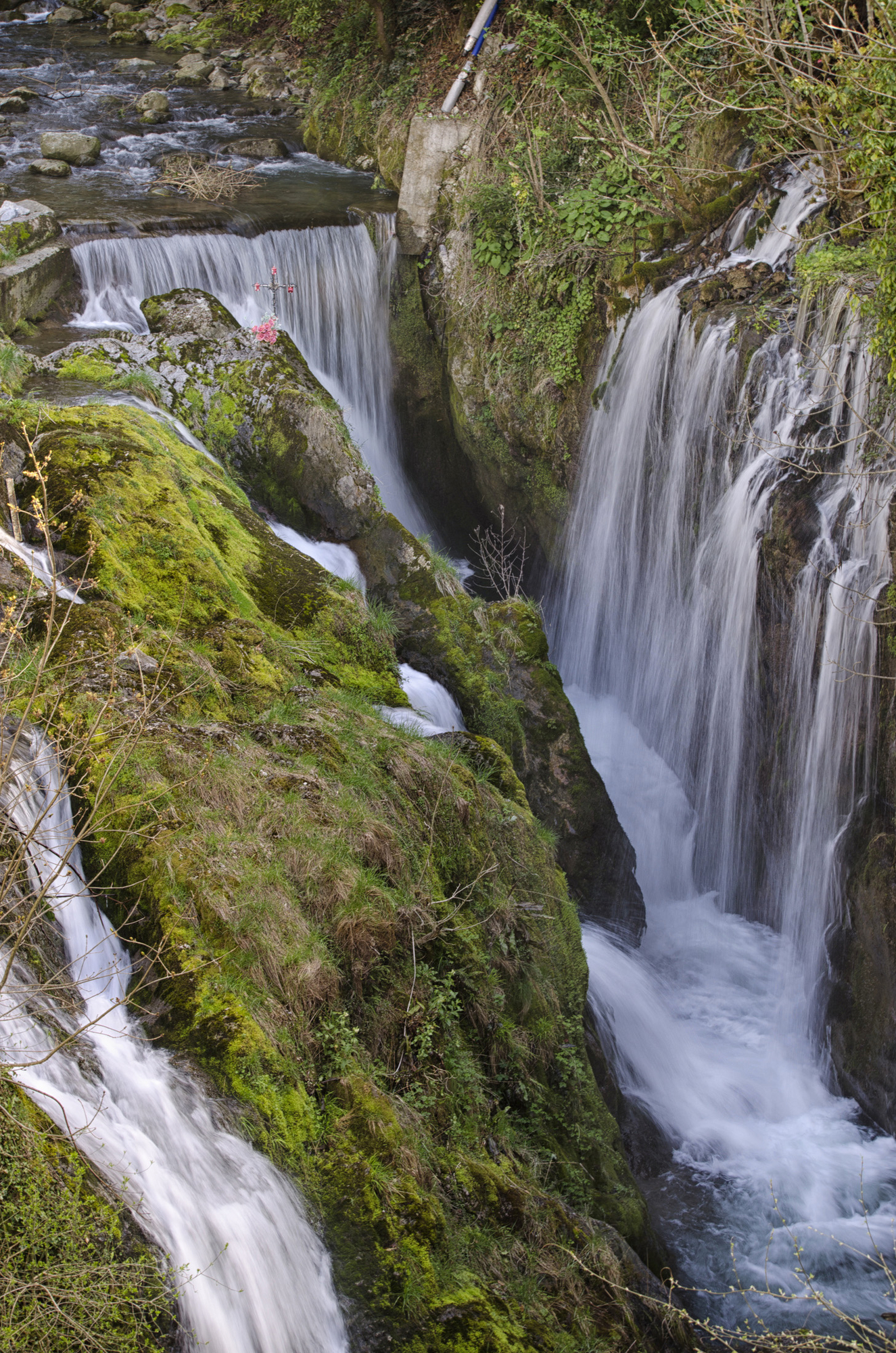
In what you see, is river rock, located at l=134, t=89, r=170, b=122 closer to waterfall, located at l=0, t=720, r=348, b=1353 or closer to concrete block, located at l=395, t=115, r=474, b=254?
concrete block, located at l=395, t=115, r=474, b=254

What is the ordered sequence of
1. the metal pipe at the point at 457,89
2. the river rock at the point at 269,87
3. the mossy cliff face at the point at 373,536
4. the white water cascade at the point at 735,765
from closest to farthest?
the white water cascade at the point at 735,765
the mossy cliff face at the point at 373,536
the metal pipe at the point at 457,89
the river rock at the point at 269,87

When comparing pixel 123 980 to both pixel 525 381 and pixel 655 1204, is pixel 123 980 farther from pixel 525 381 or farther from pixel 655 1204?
pixel 525 381

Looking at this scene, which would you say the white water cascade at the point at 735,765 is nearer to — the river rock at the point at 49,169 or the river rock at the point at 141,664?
the river rock at the point at 141,664

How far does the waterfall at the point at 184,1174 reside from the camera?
2496 millimetres

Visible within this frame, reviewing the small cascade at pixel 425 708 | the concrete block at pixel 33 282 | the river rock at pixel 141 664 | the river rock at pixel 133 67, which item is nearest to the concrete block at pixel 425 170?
the concrete block at pixel 33 282

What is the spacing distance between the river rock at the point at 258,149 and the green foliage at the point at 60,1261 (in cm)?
1456

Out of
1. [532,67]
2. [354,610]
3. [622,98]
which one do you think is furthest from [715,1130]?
[532,67]

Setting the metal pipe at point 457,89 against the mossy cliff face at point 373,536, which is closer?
the mossy cliff face at point 373,536

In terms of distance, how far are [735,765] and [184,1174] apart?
20.4 feet

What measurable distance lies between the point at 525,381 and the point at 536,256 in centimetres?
133

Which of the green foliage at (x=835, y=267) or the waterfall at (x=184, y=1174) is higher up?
the green foliage at (x=835, y=267)

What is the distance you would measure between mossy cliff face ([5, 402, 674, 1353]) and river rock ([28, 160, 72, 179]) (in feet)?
28.5

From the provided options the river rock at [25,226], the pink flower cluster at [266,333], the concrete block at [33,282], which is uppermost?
the river rock at [25,226]

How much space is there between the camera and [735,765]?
7.94 meters
